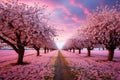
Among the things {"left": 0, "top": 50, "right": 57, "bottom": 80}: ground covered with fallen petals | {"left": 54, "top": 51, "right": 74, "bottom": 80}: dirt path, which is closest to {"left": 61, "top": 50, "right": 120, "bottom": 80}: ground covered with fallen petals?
{"left": 54, "top": 51, "right": 74, "bottom": 80}: dirt path

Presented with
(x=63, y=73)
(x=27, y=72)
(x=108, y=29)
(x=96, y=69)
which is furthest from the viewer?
(x=108, y=29)

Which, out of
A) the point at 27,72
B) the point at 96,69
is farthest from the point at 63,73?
the point at 96,69

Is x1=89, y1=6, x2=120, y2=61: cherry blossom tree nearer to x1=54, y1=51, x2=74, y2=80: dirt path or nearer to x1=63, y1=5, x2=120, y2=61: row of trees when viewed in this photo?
x1=63, y1=5, x2=120, y2=61: row of trees

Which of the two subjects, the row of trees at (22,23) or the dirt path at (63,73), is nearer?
the dirt path at (63,73)

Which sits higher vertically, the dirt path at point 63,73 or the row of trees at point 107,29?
the row of trees at point 107,29

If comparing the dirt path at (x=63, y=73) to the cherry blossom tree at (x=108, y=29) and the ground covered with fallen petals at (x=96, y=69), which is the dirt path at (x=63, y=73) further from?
the cherry blossom tree at (x=108, y=29)

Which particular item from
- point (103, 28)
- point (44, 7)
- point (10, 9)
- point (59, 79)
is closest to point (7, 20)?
point (10, 9)

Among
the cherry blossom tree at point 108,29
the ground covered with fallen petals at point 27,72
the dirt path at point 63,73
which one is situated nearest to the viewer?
the dirt path at point 63,73

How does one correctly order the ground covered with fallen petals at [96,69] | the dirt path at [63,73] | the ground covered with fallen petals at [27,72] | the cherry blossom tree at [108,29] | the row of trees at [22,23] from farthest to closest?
the cherry blossom tree at [108,29] < the row of trees at [22,23] < the ground covered with fallen petals at [96,69] < the ground covered with fallen petals at [27,72] < the dirt path at [63,73]

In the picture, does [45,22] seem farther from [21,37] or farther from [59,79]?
[59,79]

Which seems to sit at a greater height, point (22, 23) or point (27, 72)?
point (22, 23)

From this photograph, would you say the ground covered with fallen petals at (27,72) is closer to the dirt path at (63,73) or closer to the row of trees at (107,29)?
the dirt path at (63,73)

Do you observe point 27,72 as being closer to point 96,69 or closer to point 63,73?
point 63,73

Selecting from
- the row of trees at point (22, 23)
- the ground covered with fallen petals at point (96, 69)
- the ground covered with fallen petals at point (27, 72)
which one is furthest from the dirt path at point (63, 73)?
the row of trees at point (22, 23)
